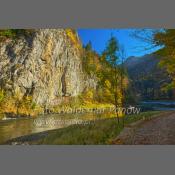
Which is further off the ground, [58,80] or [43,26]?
[43,26]

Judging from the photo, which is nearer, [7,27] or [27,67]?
[7,27]

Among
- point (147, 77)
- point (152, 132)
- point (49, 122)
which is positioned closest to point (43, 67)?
point (49, 122)

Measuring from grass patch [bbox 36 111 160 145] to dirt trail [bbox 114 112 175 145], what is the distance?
0.62 feet

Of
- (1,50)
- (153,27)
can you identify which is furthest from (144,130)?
(1,50)

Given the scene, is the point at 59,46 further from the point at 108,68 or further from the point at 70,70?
the point at 108,68

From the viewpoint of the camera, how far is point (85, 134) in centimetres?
975

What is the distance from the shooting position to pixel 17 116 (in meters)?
10.8

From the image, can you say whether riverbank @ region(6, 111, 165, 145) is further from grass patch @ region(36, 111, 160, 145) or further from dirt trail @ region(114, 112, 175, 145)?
dirt trail @ region(114, 112, 175, 145)

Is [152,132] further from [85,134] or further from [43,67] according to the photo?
[43,67]

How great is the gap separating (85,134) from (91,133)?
15cm

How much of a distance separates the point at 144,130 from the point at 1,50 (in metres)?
4.30

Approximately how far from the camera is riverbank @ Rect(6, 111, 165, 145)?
9.69 m

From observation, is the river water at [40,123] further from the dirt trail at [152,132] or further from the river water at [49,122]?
the dirt trail at [152,132]

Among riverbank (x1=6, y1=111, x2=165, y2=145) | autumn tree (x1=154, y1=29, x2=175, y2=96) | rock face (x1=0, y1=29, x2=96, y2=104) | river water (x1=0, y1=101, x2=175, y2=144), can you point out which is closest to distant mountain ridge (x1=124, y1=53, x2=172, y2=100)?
river water (x1=0, y1=101, x2=175, y2=144)
